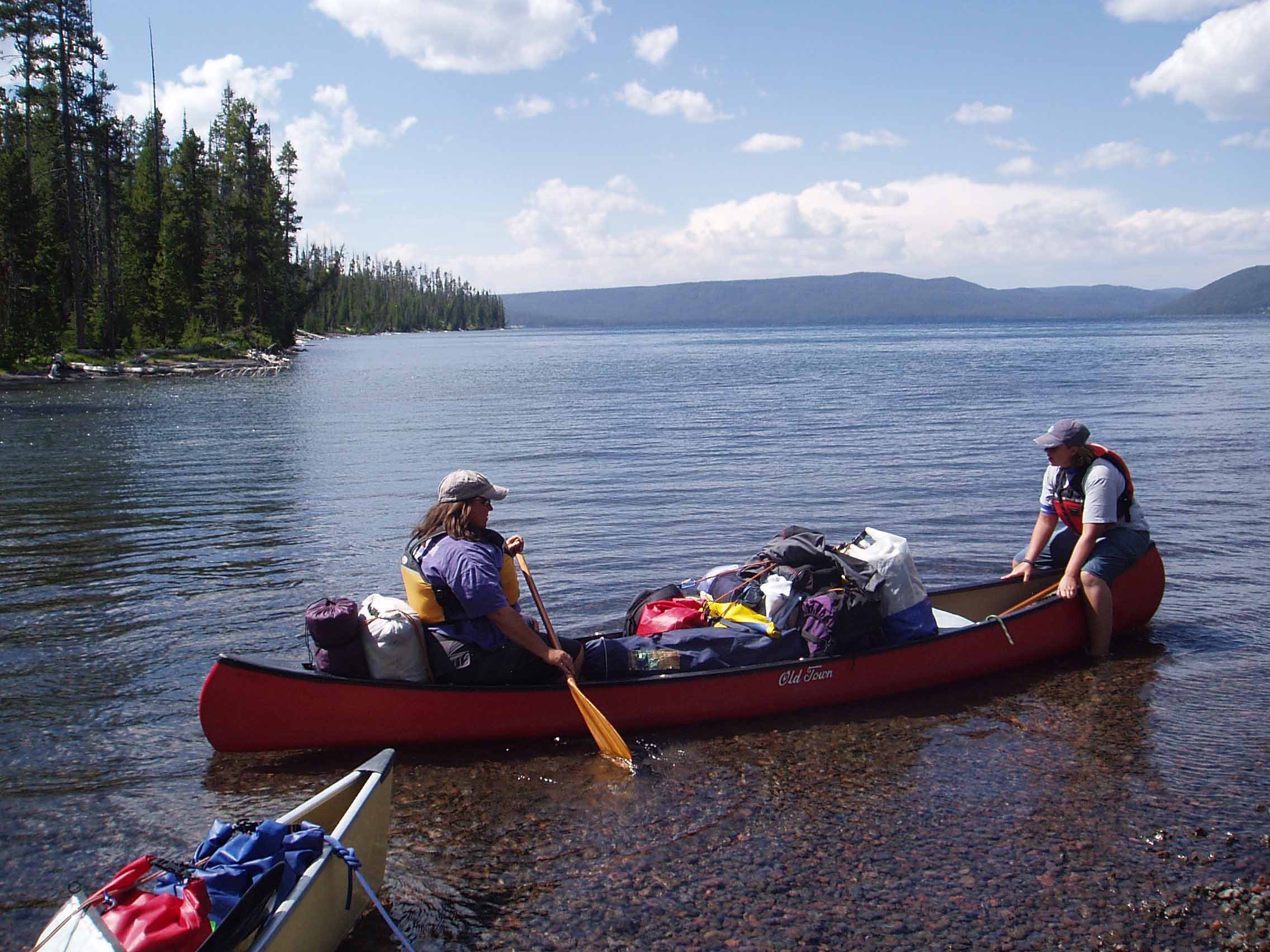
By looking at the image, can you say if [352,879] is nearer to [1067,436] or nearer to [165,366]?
[1067,436]

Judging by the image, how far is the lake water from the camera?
5.52 m

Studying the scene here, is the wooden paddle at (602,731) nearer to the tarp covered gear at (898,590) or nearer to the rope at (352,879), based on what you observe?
the rope at (352,879)

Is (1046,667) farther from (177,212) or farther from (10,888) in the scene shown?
(177,212)

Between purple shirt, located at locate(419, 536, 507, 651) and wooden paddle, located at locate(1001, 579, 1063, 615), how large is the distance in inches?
208

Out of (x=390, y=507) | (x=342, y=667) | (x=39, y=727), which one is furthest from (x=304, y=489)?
(x=342, y=667)

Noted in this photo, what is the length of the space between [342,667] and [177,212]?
195 ft

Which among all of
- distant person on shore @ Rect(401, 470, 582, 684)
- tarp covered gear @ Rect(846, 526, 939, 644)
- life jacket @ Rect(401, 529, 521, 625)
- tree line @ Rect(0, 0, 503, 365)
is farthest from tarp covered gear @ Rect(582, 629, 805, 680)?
tree line @ Rect(0, 0, 503, 365)

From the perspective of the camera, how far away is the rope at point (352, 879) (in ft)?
15.2

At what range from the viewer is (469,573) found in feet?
22.1

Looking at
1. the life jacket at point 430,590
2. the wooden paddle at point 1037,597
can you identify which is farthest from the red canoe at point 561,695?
the life jacket at point 430,590

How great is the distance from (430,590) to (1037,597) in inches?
244

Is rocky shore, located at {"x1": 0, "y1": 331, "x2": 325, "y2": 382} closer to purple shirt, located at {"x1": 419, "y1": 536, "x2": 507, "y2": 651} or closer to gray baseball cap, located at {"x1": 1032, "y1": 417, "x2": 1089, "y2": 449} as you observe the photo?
purple shirt, located at {"x1": 419, "y1": 536, "x2": 507, "y2": 651}

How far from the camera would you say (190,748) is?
24.6ft

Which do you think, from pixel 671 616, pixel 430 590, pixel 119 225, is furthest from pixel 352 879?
pixel 119 225
